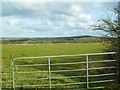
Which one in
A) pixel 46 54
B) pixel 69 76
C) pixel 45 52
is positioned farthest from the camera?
pixel 45 52

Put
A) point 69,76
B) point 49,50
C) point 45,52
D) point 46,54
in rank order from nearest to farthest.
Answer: point 69,76 < point 46,54 < point 45,52 < point 49,50

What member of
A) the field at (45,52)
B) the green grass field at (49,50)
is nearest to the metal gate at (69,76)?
the field at (45,52)

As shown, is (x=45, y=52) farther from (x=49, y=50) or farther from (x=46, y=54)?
(x=46, y=54)

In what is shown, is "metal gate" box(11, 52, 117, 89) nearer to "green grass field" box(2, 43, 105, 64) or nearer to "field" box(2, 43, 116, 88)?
"field" box(2, 43, 116, 88)

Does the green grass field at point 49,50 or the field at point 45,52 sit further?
the green grass field at point 49,50

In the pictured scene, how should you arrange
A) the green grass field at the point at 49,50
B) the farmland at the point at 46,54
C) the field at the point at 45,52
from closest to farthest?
the farmland at the point at 46,54, the field at the point at 45,52, the green grass field at the point at 49,50

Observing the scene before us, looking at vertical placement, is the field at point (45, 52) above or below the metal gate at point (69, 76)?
above

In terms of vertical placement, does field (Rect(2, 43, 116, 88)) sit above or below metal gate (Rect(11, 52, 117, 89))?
above

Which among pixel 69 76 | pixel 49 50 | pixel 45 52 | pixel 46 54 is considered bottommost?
pixel 69 76

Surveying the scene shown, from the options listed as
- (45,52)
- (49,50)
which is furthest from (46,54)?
(49,50)

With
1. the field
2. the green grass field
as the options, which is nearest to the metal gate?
the field

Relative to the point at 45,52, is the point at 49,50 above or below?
above

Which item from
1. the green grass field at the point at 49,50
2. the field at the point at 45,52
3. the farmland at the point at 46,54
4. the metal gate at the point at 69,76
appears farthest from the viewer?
the green grass field at the point at 49,50

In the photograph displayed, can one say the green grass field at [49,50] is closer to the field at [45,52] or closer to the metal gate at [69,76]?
the field at [45,52]
